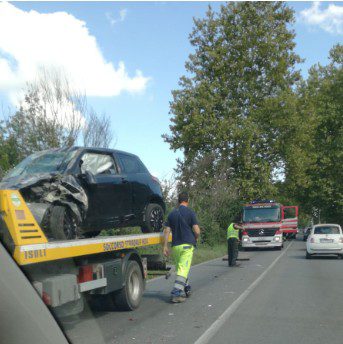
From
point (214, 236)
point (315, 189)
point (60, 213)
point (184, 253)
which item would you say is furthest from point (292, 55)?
point (60, 213)

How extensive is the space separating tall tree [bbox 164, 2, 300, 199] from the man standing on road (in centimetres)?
2495

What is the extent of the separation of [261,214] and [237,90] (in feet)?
34.9

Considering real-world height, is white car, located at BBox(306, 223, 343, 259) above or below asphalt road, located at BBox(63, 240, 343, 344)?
above

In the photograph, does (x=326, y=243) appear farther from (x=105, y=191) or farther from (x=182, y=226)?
(x=105, y=191)

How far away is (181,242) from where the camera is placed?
9.35 metres

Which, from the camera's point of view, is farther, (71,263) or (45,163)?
(45,163)

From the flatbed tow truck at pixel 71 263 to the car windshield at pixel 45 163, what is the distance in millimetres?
1324

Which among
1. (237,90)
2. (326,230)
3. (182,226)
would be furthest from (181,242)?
(237,90)

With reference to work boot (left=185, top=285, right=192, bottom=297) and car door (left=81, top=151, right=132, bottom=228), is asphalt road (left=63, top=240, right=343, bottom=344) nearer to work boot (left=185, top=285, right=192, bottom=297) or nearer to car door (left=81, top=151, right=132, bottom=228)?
work boot (left=185, top=285, right=192, bottom=297)

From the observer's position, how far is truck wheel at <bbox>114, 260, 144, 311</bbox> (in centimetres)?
807

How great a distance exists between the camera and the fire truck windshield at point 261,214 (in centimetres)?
2898

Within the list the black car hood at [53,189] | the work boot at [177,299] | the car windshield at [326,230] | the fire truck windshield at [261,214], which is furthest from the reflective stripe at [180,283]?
the fire truck windshield at [261,214]

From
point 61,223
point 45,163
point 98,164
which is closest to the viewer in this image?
point 61,223

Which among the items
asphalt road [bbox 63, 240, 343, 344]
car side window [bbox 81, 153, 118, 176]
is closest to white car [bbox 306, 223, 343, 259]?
asphalt road [bbox 63, 240, 343, 344]
